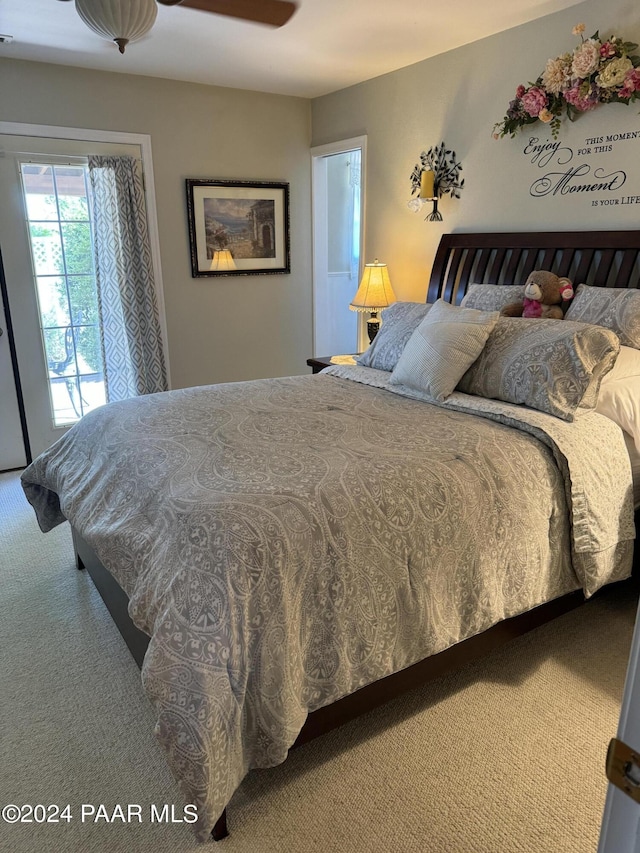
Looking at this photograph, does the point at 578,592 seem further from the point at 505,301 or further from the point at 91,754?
the point at 91,754

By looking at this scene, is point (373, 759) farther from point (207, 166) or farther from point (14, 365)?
point (207, 166)

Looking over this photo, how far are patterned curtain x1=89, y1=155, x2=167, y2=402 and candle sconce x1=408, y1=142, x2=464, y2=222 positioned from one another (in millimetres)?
1853

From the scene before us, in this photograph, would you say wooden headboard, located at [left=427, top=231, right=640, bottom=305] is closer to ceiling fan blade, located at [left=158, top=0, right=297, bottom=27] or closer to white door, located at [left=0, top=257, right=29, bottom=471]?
ceiling fan blade, located at [left=158, top=0, right=297, bottom=27]

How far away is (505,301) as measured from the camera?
2.96 meters

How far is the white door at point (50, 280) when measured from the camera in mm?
3664

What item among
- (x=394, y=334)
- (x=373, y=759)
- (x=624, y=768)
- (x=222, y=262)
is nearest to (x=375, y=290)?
(x=394, y=334)

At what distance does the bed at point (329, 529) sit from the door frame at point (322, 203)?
2.01 m

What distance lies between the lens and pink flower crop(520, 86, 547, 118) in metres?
2.90

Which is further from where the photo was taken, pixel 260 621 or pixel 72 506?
pixel 72 506

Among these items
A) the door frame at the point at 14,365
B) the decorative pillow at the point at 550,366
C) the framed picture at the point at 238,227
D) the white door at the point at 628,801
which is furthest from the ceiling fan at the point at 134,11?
the white door at the point at 628,801

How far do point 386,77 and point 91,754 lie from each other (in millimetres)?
4090

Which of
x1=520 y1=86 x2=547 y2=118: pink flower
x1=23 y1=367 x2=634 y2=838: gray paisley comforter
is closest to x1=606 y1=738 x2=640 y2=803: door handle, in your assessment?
x1=23 y1=367 x2=634 y2=838: gray paisley comforter

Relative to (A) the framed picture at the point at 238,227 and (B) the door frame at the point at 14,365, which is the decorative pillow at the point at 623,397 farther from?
(B) the door frame at the point at 14,365

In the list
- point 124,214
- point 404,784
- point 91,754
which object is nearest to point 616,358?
point 404,784
